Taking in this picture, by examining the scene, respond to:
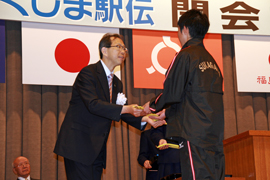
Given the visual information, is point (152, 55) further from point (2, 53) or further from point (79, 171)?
point (79, 171)

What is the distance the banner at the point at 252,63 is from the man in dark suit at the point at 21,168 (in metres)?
3.06

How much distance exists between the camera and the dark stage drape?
4.50 m

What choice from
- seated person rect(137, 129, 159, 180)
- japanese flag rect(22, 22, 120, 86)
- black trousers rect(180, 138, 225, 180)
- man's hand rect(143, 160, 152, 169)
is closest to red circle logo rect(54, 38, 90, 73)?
japanese flag rect(22, 22, 120, 86)

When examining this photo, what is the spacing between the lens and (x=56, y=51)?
4633 mm

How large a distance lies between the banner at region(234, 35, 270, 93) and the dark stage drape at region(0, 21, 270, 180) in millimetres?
1352

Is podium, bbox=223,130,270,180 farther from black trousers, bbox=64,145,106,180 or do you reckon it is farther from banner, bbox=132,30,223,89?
banner, bbox=132,30,223,89

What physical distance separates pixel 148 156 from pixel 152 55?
1.43 meters

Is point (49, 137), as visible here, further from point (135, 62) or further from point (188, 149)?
point (188, 149)

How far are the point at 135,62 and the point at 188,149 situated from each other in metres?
2.73

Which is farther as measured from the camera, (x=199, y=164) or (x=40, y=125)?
(x=40, y=125)

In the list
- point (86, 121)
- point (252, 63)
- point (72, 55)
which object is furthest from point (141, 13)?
point (86, 121)

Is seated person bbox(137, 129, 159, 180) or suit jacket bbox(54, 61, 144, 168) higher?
suit jacket bbox(54, 61, 144, 168)

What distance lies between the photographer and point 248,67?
204 inches

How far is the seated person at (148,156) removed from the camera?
13.5 ft
